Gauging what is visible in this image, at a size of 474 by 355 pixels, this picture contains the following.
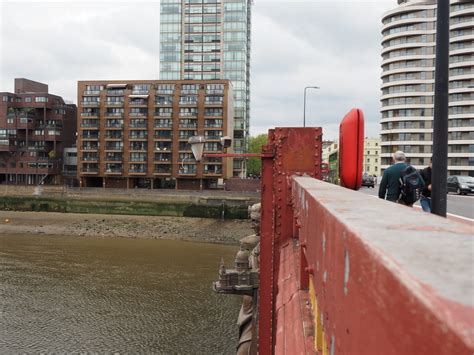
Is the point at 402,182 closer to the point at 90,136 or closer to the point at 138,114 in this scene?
the point at 138,114

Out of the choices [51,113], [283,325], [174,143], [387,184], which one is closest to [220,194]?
[174,143]

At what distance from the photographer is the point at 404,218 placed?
1144mm

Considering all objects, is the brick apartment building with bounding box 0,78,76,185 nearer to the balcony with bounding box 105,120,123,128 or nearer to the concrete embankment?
the concrete embankment

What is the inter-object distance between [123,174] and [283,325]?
228 ft

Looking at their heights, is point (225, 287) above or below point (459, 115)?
below

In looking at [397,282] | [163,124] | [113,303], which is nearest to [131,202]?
[163,124]

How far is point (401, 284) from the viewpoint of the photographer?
23.9 inches

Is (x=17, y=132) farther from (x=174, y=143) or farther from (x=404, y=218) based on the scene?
(x=404, y=218)

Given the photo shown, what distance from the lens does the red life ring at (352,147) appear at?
5.02 metres

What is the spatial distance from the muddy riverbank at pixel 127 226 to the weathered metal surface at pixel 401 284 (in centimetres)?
4348

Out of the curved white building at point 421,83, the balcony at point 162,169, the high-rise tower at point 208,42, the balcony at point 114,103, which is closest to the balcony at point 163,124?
the balcony at point 162,169

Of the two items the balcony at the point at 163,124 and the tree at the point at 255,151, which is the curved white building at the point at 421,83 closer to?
the tree at the point at 255,151

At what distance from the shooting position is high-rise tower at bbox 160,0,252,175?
9469 cm

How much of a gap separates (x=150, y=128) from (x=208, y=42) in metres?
36.3
